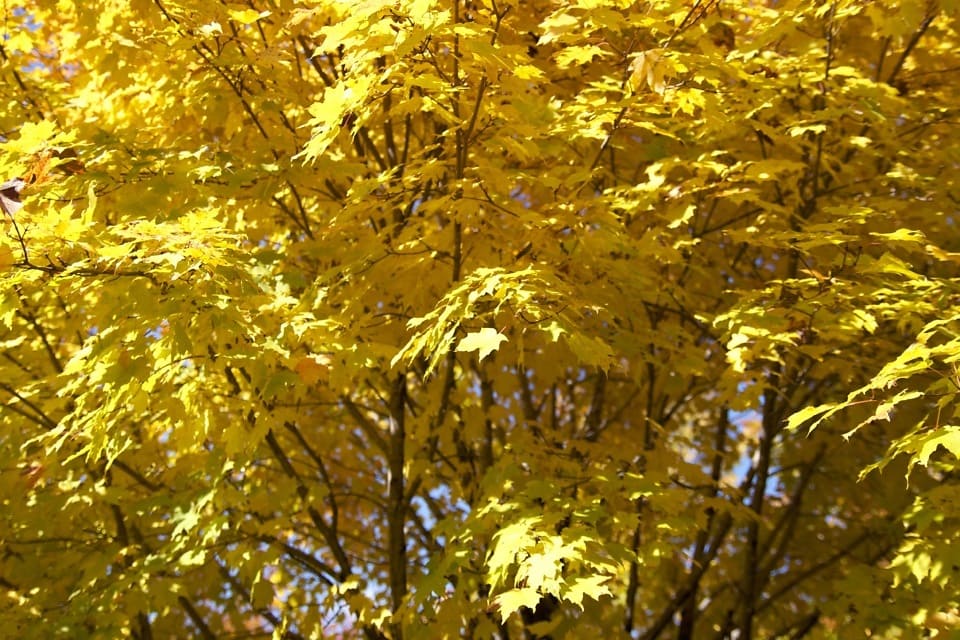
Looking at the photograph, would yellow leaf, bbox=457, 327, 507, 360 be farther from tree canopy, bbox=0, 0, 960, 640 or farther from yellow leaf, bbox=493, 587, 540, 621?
yellow leaf, bbox=493, 587, 540, 621

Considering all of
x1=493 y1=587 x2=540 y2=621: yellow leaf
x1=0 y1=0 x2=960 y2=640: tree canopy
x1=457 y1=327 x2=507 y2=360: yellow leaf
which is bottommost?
x1=493 y1=587 x2=540 y2=621: yellow leaf

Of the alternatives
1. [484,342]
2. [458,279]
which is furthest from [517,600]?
[458,279]

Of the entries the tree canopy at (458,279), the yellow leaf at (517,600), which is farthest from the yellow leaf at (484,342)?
the yellow leaf at (517,600)

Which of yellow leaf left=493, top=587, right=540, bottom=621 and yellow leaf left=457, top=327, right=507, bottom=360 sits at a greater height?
yellow leaf left=457, top=327, right=507, bottom=360

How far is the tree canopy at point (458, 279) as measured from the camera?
2543 millimetres

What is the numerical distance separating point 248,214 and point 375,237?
79 cm

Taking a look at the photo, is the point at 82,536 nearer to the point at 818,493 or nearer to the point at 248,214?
the point at 248,214

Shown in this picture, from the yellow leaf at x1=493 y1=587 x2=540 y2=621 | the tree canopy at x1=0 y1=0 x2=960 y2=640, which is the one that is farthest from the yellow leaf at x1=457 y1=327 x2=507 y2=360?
the yellow leaf at x1=493 y1=587 x2=540 y2=621

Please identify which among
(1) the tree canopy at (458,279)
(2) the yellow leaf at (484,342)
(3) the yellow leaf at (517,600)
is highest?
(1) the tree canopy at (458,279)

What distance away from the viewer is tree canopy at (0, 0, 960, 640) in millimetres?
2543

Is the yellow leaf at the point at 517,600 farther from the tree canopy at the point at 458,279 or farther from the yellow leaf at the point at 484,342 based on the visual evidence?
the yellow leaf at the point at 484,342

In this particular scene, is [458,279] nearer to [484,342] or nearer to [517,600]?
[484,342]

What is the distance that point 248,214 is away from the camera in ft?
12.0

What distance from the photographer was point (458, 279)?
324cm
